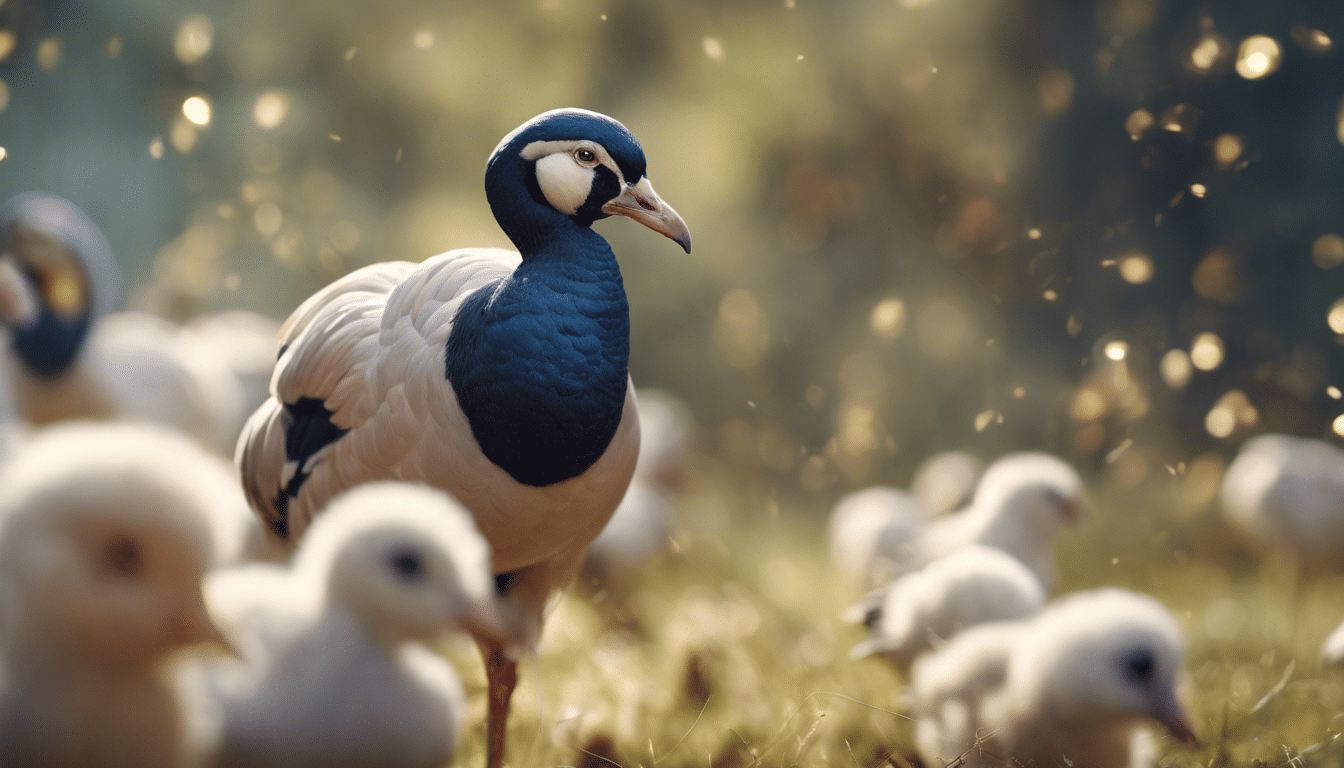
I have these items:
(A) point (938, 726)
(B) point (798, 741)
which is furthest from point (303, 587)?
(A) point (938, 726)

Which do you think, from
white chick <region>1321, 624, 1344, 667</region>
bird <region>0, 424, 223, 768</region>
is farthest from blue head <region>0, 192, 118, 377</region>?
white chick <region>1321, 624, 1344, 667</region>

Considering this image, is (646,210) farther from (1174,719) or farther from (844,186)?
(844,186)

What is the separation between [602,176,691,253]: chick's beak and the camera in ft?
4.15

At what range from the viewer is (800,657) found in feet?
6.92

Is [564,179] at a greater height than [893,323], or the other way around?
[564,179]

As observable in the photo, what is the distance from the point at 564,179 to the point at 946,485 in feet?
6.71

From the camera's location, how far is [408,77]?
2770 mm

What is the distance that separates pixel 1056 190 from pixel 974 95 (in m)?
0.40

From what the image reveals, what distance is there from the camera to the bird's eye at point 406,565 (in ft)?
3.25

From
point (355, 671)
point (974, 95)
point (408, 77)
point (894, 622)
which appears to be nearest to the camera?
point (355, 671)

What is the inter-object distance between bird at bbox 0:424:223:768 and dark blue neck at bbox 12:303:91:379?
1.22m

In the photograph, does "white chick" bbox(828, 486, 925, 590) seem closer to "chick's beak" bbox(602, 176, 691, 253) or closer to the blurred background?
the blurred background

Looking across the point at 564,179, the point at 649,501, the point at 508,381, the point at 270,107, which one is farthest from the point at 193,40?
the point at 508,381

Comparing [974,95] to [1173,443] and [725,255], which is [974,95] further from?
[1173,443]
